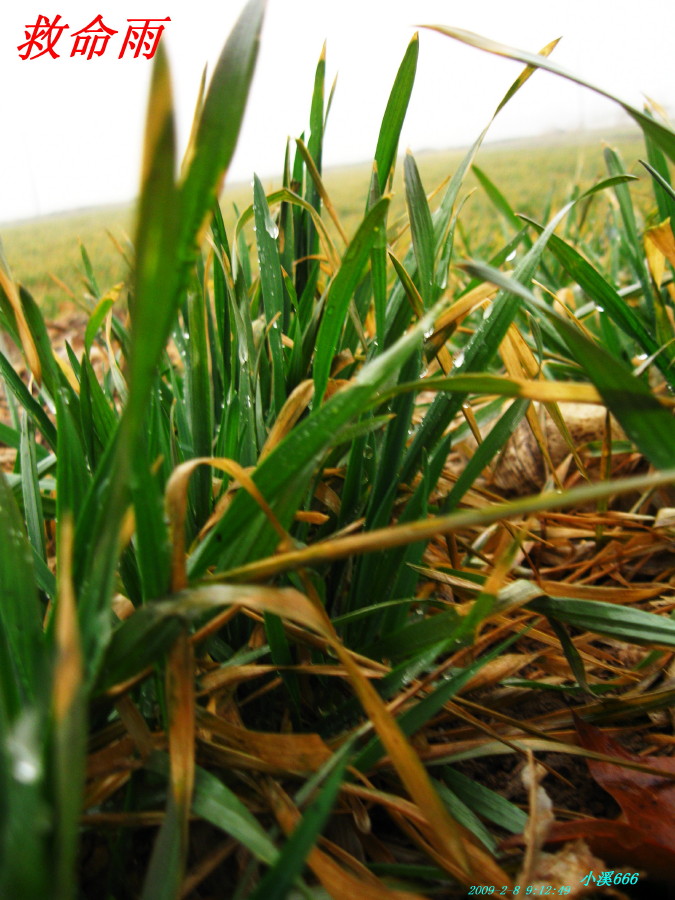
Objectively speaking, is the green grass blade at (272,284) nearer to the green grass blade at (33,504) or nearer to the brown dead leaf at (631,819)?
the green grass blade at (33,504)

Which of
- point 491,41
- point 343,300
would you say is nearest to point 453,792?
point 343,300

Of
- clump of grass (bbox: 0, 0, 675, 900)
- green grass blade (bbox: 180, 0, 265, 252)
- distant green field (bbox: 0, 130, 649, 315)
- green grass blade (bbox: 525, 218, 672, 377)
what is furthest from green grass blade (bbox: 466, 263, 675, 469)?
distant green field (bbox: 0, 130, 649, 315)

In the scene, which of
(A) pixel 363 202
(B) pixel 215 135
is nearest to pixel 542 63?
(B) pixel 215 135

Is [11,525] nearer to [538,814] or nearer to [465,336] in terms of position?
[538,814]

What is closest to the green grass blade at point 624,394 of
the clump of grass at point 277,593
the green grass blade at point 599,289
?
the clump of grass at point 277,593

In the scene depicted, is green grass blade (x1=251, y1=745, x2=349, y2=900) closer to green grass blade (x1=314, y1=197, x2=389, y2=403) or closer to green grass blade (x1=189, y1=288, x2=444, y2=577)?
green grass blade (x1=189, y1=288, x2=444, y2=577)

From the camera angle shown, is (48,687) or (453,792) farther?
(453,792)
